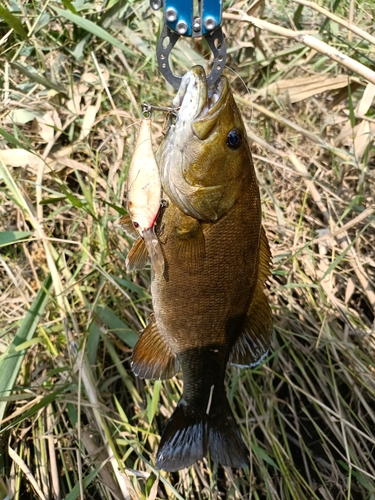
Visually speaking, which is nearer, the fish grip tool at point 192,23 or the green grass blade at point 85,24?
the fish grip tool at point 192,23

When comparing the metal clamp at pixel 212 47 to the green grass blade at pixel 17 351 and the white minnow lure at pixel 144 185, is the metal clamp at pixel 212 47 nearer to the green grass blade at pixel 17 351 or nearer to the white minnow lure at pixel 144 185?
the white minnow lure at pixel 144 185

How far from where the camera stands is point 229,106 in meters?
1.37

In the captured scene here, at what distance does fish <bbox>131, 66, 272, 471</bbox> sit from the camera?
1370 mm

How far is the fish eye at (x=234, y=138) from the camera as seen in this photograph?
1.38 metres

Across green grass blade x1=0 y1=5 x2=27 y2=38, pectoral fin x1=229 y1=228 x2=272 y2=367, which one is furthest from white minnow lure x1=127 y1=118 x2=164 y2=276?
green grass blade x1=0 y1=5 x2=27 y2=38

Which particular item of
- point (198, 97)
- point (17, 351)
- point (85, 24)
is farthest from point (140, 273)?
point (85, 24)

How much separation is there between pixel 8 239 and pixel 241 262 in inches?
43.1

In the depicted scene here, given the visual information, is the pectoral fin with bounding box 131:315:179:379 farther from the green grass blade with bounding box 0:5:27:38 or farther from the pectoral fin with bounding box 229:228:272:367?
the green grass blade with bounding box 0:5:27:38

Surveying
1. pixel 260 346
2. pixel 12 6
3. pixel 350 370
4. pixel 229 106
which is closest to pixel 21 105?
pixel 12 6

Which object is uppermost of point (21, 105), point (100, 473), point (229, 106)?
point (229, 106)

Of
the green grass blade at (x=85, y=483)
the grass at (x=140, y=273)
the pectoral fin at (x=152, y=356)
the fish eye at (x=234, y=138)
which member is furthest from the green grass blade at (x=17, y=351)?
the fish eye at (x=234, y=138)

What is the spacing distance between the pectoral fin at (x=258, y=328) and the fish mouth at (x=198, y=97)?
480 mm

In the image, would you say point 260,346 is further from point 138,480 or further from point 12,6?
point 12,6

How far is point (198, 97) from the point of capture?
51.4 inches
